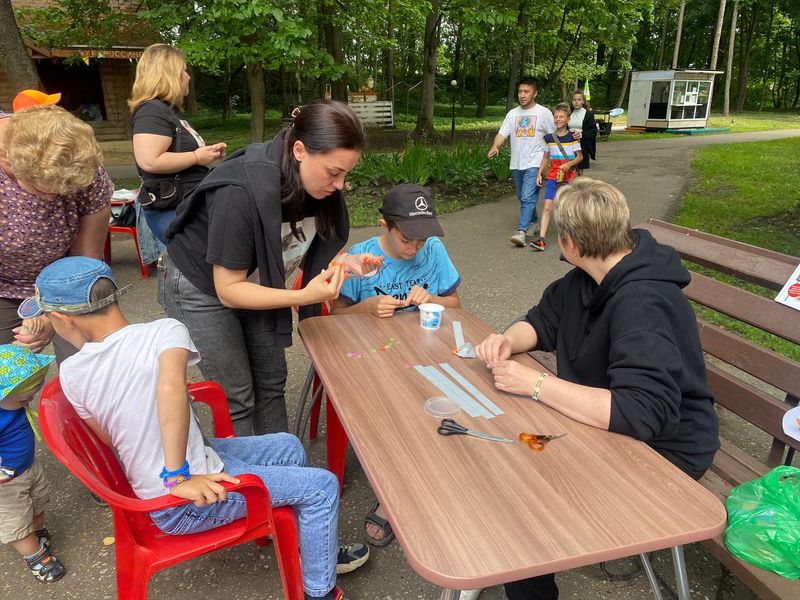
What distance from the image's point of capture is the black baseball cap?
7.94 feet

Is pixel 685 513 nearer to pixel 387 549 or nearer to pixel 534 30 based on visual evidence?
pixel 387 549

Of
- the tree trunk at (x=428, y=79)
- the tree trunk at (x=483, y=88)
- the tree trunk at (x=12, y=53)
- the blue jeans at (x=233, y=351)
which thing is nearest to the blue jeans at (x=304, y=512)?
the blue jeans at (x=233, y=351)

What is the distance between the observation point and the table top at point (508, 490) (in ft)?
3.84

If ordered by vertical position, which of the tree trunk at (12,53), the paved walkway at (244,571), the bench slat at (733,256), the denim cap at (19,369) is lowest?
the paved walkway at (244,571)

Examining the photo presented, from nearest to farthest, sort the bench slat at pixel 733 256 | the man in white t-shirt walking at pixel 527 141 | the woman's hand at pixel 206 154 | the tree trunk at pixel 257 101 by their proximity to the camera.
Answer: the bench slat at pixel 733 256, the woman's hand at pixel 206 154, the man in white t-shirt walking at pixel 527 141, the tree trunk at pixel 257 101

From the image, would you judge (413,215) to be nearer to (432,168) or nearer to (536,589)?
(536,589)

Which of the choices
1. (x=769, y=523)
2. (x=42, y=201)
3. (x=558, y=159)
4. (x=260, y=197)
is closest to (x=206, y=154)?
(x=42, y=201)

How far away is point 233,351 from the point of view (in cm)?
218

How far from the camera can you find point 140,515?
1695 mm

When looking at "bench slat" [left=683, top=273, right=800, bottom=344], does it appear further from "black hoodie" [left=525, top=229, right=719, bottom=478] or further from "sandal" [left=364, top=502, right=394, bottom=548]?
"sandal" [left=364, top=502, right=394, bottom=548]

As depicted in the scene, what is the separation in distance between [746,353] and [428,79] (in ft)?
39.5

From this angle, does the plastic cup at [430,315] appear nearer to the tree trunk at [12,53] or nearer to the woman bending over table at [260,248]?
the woman bending over table at [260,248]

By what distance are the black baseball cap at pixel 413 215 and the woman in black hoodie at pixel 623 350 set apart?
2.19 feet

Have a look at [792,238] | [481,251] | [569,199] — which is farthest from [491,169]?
[569,199]
